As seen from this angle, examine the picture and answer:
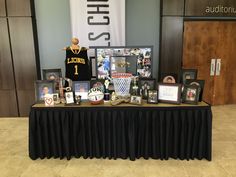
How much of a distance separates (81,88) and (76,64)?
0.73 meters

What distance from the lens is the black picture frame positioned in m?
3.58

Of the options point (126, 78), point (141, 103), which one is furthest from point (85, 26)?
point (141, 103)

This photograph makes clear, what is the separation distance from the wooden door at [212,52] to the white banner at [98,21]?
4.47ft

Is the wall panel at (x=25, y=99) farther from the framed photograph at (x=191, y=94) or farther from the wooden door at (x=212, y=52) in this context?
the wooden door at (x=212, y=52)

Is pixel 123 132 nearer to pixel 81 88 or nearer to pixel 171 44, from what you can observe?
pixel 81 88

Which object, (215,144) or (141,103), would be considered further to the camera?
(215,144)

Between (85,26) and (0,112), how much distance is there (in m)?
2.44

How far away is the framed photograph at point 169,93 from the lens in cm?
251

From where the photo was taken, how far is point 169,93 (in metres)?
2.56

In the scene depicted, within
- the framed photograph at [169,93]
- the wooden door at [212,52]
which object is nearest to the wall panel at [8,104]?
the framed photograph at [169,93]

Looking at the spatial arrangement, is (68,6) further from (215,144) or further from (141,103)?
(215,144)

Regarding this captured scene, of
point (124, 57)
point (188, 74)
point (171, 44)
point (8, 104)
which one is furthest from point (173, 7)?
point (8, 104)

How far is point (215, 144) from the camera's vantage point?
3104 mm

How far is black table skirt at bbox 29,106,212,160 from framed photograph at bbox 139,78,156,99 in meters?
0.28
